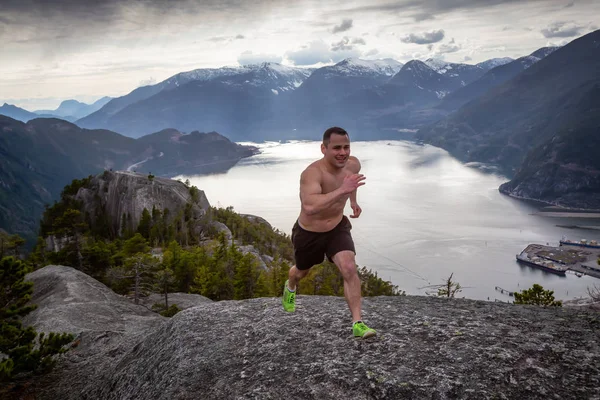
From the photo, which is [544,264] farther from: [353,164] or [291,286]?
[353,164]

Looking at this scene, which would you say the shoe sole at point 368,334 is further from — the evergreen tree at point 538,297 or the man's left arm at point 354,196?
the evergreen tree at point 538,297

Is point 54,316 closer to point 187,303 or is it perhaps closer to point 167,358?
point 167,358

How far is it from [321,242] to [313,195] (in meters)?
1.28

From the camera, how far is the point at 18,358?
1206 centimetres

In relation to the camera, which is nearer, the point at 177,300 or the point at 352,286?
the point at 352,286

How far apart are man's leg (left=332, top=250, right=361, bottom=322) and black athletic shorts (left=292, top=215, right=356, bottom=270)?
0.47ft

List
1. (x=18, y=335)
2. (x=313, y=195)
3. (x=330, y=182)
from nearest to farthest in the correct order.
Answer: (x=313, y=195), (x=330, y=182), (x=18, y=335)

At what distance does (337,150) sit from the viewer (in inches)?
285

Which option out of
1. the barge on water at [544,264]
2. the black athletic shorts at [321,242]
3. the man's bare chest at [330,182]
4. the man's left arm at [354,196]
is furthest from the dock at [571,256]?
the man's bare chest at [330,182]

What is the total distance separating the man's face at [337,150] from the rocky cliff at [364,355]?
144 inches

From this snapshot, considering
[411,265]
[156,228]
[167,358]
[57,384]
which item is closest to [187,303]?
[57,384]

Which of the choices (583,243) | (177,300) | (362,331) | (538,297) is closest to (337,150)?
(362,331)

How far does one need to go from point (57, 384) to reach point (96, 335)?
2.54 metres

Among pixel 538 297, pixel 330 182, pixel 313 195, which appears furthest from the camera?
pixel 538 297
